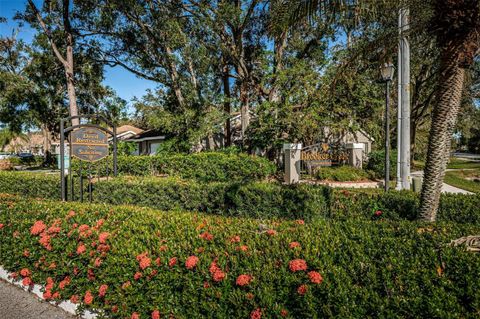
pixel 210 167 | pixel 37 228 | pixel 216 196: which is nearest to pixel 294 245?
pixel 37 228

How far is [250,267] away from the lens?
94.3 inches

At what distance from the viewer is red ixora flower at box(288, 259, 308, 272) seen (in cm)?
224

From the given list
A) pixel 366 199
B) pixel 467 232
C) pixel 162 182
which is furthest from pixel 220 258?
pixel 162 182

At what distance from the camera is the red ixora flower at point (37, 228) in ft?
12.7

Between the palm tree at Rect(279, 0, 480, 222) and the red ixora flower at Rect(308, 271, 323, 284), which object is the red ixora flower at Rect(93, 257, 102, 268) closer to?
the red ixora flower at Rect(308, 271, 323, 284)

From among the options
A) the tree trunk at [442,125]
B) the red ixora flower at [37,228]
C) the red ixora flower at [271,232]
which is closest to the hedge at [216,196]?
the tree trunk at [442,125]

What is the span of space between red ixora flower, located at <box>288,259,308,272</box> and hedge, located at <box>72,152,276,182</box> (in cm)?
1091

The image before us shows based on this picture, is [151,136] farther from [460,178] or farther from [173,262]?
[173,262]

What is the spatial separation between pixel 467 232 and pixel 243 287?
2.23 m

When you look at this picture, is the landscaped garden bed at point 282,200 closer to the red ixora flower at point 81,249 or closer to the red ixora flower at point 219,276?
the red ixora flower at point 81,249

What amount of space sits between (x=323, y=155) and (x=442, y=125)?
11.8 meters

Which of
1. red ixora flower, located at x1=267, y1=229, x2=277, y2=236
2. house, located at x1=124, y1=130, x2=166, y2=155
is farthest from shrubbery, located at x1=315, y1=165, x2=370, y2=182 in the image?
house, located at x1=124, y1=130, x2=166, y2=155

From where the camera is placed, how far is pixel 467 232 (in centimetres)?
278

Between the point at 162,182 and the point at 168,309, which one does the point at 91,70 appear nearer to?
the point at 162,182
